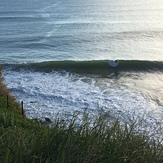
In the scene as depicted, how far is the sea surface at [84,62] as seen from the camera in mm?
18328

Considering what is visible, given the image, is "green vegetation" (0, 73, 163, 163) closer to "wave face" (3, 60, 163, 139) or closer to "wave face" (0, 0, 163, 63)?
"wave face" (3, 60, 163, 139)

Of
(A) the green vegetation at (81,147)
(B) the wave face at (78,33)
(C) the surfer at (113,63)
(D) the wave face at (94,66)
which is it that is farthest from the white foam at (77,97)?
(A) the green vegetation at (81,147)

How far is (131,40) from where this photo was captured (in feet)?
128

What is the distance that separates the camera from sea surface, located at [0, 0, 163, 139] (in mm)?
18328

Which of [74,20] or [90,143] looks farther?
[74,20]

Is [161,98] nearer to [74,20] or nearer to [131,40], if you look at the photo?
[131,40]

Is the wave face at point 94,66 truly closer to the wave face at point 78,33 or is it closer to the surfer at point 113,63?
the surfer at point 113,63

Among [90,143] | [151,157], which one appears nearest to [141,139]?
[151,157]

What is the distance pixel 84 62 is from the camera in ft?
95.3

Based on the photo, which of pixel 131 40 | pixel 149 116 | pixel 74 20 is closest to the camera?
pixel 149 116

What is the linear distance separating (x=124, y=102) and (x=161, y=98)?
96.0 inches

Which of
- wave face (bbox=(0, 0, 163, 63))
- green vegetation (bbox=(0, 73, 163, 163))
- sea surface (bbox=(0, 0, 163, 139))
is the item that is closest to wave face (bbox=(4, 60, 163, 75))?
sea surface (bbox=(0, 0, 163, 139))

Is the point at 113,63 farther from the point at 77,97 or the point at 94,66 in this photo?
the point at 77,97

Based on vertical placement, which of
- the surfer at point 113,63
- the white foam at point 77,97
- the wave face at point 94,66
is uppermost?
the surfer at point 113,63
